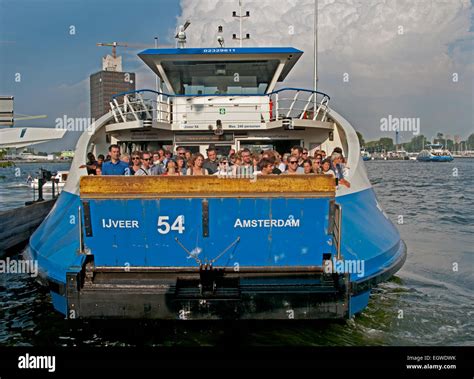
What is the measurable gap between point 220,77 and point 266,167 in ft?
17.0

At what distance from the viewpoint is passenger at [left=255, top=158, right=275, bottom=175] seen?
6836mm

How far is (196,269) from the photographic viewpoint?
225 inches

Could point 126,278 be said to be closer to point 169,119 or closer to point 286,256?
point 286,256

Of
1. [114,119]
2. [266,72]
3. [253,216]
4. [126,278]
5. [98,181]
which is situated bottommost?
[126,278]

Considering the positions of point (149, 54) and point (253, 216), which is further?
point (149, 54)

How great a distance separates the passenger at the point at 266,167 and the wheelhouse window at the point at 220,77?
4.45m

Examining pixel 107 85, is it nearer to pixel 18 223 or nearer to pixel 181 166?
pixel 18 223

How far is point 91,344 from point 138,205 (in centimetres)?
225

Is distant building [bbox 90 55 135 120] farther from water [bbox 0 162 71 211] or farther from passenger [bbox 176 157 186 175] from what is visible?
passenger [bbox 176 157 186 175]

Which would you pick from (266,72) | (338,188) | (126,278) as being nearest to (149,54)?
(266,72)

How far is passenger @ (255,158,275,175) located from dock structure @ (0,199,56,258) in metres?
8.14

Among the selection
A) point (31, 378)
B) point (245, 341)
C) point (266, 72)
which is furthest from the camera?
point (266, 72)

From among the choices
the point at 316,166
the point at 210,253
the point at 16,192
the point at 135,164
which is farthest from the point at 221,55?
the point at 16,192

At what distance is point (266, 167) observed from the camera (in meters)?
6.90
